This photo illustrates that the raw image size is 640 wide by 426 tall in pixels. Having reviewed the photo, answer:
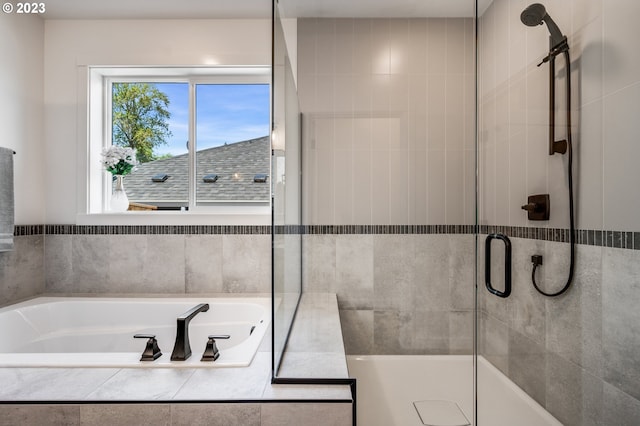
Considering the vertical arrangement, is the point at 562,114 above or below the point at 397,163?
above

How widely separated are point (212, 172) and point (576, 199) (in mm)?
2250

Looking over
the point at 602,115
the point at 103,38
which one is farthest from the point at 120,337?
the point at 602,115

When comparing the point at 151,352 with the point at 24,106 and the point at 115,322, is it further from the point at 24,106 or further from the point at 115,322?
the point at 24,106

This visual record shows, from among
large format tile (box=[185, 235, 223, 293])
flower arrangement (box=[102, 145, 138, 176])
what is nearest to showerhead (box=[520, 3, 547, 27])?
large format tile (box=[185, 235, 223, 293])

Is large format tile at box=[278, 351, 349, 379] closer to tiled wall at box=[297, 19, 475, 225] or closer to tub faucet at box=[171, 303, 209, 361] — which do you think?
tub faucet at box=[171, 303, 209, 361]

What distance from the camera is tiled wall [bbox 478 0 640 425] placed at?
1017 millimetres


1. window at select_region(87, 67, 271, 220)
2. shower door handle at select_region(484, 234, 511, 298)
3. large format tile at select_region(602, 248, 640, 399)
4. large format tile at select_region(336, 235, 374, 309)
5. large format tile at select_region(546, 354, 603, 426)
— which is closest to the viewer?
large format tile at select_region(602, 248, 640, 399)

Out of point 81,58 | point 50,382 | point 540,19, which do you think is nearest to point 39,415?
point 50,382

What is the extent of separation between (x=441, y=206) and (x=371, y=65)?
25.2 inches

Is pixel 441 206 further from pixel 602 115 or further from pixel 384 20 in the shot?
pixel 384 20

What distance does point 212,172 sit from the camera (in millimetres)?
2670

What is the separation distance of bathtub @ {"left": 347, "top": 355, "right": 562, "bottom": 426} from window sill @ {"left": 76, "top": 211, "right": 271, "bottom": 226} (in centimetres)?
133

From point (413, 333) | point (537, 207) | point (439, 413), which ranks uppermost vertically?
point (537, 207)

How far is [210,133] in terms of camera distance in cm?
267
